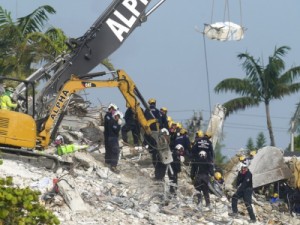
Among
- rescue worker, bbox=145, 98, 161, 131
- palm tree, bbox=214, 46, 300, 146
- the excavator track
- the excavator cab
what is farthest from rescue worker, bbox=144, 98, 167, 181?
palm tree, bbox=214, 46, 300, 146

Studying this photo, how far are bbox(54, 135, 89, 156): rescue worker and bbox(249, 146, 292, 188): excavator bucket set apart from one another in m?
6.02

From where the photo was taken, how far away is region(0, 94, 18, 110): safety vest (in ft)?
97.2

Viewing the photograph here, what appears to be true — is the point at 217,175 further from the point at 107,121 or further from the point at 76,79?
the point at 76,79

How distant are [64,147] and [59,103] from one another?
5.14ft

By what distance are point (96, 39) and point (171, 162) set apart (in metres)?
4.06

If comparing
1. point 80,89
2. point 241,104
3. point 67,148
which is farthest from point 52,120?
point 241,104

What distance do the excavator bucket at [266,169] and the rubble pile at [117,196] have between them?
2.59 meters

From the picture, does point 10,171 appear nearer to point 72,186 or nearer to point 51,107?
point 72,186

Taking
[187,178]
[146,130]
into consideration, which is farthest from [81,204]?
[187,178]

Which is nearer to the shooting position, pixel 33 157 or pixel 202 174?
pixel 33 157

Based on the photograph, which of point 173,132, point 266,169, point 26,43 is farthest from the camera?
point 26,43

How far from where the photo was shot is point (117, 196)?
2866 cm

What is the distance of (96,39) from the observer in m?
31.7

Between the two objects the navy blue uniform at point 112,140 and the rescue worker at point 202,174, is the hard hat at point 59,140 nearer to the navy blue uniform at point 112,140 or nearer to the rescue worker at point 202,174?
the navy blue uniform at point 112,140
